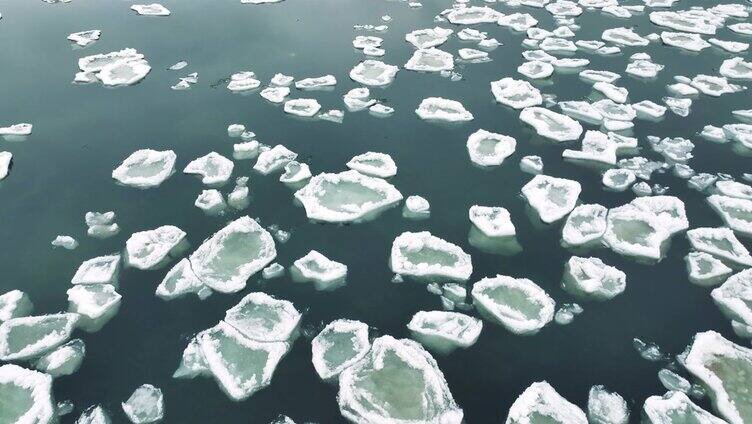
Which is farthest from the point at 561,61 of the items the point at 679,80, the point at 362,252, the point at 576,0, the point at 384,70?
the point at 362,252

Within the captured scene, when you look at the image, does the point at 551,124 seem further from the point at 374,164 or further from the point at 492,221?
the point at 374,164

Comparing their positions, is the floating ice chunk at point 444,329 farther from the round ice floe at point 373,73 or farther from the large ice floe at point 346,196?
the round ice floe at point 373,73

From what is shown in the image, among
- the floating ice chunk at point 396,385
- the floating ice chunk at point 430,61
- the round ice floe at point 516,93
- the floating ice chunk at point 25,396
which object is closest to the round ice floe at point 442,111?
the round ice floe at point 516,93

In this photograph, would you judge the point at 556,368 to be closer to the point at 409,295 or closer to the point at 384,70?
the point at 409,295

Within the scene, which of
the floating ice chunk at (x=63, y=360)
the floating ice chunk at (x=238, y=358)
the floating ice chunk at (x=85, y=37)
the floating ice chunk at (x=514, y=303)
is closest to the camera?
the floating ice chunk at (x=238, y=358)

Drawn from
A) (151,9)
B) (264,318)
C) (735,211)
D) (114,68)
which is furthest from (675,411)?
(151,9)

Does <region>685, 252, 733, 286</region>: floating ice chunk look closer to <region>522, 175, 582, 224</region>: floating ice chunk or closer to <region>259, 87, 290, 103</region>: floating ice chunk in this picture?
<region>522, 175, 582, 224</region>: floating ice chunk
